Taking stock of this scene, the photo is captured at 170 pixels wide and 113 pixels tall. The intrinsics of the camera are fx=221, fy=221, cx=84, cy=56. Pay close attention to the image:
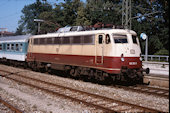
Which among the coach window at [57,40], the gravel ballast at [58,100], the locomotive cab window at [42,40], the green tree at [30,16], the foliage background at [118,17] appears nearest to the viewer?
the gravel ballast at [58,100]

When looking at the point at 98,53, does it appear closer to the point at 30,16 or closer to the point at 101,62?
the point at 101,62

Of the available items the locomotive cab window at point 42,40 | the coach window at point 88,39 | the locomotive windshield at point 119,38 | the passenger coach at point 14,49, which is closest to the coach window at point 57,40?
the locomotive cab window at point 42,40

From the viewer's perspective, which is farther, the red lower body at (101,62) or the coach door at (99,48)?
the coach door at (99,48)

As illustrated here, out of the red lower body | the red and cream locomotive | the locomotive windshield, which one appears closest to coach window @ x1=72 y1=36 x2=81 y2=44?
the red and cream locomotive

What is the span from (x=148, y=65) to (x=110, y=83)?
7.61m

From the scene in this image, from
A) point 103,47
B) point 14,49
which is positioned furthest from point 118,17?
point 103,47

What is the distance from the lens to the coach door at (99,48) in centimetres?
1284

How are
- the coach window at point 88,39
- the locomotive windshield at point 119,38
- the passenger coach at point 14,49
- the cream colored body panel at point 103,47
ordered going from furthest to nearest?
the passenger coach at point 14,49, the coach window at point 88,39, the locomotive windshield at point 119,38, the cream colored body panel at point 103,47

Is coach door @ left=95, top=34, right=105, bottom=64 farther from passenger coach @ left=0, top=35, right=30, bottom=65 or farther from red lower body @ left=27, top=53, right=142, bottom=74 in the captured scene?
passenger coach @ left=0, top=35, right=30, bottom=65

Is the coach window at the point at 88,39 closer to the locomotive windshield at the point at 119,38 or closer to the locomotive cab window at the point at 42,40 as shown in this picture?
the locomotive windshield at the point at 119,38

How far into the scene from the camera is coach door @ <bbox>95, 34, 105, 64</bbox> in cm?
1284

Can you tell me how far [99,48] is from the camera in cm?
1301

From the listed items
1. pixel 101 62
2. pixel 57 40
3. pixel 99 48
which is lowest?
pixel 101 62

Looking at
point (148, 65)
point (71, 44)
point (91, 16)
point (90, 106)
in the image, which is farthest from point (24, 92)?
point (91, 16)
